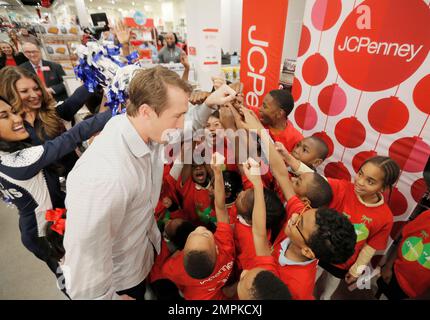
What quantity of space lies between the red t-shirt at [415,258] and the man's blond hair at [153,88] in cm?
158

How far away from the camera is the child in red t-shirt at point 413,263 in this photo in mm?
1337

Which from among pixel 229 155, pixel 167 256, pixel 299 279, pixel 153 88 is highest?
pixel 153 88

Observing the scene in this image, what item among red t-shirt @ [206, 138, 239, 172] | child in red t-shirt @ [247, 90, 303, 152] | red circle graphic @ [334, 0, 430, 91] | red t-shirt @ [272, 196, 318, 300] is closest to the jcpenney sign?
child in red t-shirt @ [247, 90, 303, 152]

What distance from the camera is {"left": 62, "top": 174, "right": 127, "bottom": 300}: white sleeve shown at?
2.75ft

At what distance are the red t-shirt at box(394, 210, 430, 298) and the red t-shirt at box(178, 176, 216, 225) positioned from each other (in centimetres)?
126

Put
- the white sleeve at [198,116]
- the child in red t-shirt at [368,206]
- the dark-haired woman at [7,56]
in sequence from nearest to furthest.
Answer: the child in red t-shirt at [368,206] < the white sleeve at [198,116] < the dark-haired woman at [7,56]

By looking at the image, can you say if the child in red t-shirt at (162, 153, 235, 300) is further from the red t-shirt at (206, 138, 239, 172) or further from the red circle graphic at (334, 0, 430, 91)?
the red circle graphic at (334, 0, 430, 91)

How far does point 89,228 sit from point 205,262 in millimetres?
575

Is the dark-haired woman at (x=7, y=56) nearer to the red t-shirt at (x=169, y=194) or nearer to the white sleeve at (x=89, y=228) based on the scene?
the red t-shirt at (x=169, y=194)

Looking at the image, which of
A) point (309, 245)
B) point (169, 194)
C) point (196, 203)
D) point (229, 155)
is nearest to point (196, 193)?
point (196, 203)

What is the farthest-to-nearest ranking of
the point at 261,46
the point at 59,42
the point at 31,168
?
the point at 59,42, the point at 261,46, the point at 31,168

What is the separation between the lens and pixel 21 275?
2061 mm

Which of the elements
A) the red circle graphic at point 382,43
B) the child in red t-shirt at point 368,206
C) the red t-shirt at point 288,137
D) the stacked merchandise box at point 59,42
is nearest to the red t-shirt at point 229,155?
the red t-shirt at point 288,137

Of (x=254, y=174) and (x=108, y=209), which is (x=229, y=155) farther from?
(x=108, y=209)
